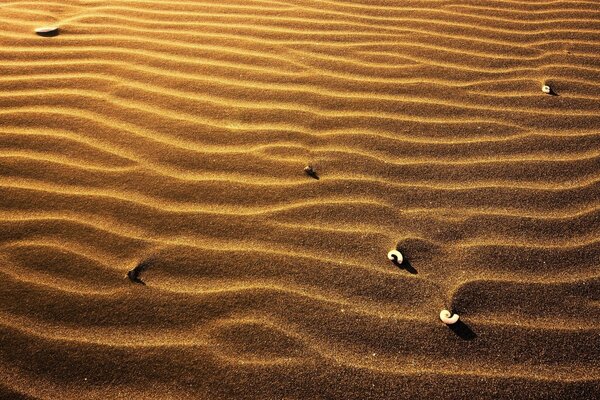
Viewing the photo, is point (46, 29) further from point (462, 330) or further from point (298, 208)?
point (462, 330)

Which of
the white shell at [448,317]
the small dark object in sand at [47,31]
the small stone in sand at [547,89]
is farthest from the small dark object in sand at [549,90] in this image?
the small dark object in sand at [47,31]

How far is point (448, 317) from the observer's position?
5.56ft

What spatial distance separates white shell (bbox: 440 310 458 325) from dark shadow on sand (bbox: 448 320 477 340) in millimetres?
19

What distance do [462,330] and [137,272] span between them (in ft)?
4.18

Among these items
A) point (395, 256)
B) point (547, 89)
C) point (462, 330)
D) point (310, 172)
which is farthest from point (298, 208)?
point (547, 89)

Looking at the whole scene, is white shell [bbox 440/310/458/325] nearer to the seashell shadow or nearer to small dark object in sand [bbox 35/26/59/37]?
the seashell shadow

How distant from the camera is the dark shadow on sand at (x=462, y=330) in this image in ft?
5.45

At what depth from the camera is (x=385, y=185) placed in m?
2.19

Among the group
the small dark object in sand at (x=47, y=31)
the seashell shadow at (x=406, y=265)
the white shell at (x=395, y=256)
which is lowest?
the seashell shadow at (x=406, y=265)

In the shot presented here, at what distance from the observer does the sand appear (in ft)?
5.26

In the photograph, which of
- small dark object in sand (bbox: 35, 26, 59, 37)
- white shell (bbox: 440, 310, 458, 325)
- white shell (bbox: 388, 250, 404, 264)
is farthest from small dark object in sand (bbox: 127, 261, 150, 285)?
small dark object in sand (bbox: 35, 26, 59, 37)

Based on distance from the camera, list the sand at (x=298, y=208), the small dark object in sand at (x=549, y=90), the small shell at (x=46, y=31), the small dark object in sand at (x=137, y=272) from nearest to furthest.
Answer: the sand at (x=298, y=208) → the small dark object in sand at (x=137, y=272) → the small dark object in sand at (x=549, y=90) → the small shell at (x=46, y=31)

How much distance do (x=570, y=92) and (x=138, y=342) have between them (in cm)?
269

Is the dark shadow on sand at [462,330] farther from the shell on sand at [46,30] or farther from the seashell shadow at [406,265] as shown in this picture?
the shell on sand at [46,30]
